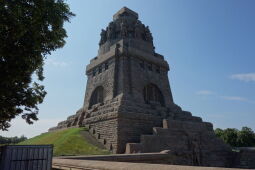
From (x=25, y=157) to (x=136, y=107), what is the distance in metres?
14.3

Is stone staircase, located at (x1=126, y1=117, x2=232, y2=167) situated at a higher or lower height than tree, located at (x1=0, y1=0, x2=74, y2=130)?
lower

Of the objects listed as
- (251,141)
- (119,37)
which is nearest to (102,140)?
(119,37)

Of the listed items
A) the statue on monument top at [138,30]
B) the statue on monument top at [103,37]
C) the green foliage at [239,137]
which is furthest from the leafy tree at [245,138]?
the statue on monument top at [103,37]

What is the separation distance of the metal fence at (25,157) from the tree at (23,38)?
235 cm

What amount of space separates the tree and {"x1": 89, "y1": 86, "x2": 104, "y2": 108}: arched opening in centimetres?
1888

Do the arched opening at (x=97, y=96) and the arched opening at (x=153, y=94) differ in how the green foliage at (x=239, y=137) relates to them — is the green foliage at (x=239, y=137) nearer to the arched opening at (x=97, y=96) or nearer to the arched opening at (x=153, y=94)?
the arched opening at (x=153, y=94)

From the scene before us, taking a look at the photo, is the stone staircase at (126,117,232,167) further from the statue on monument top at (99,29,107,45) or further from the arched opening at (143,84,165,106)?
the statue on monument top at (99,29,107,45)

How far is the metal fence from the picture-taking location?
297 inches

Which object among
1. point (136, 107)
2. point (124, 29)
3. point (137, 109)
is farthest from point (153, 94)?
point (124, 29)

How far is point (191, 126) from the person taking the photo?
2220 centimetres

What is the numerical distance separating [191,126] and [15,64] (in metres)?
18.7

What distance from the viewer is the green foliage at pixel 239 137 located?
155 ft

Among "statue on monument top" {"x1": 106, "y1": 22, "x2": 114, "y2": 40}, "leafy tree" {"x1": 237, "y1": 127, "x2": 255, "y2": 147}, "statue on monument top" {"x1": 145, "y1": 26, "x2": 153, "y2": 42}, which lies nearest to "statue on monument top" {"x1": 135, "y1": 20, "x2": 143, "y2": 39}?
"statue on monument top" {"x1": 145, "y1": 26, "x2": 153, "y2": 42}

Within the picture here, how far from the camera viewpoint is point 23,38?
8305 mm
